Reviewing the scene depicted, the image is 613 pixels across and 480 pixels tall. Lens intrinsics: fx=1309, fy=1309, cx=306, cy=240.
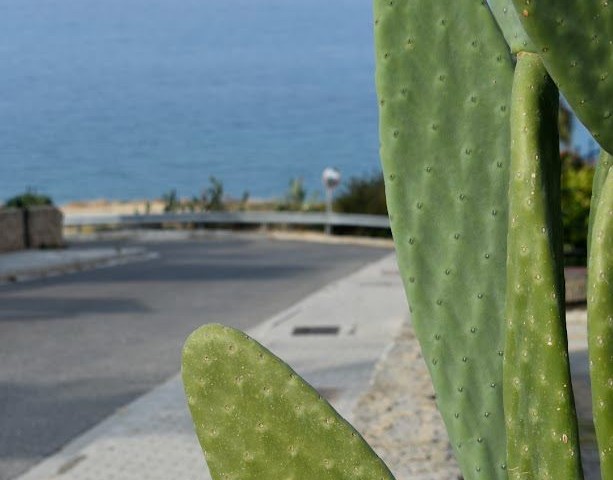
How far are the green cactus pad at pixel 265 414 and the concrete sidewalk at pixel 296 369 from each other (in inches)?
183

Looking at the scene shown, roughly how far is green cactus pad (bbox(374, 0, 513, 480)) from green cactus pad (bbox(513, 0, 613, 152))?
3.08 ft

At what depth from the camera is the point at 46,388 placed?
11.5m

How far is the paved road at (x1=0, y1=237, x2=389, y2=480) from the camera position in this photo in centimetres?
1030

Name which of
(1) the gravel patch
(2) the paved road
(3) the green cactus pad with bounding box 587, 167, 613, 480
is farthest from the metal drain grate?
(3) the green cactus pad with bounding box 587, 167, 613, 480

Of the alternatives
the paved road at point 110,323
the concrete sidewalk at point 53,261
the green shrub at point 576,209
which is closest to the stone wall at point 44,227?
Answer: the concrete sidewalk at point 53,261

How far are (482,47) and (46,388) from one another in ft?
28.2

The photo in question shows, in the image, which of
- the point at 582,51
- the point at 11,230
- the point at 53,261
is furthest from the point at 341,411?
the point at 11,230

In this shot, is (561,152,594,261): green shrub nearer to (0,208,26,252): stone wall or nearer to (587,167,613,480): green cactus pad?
(587,167,613,480): green cactus pad

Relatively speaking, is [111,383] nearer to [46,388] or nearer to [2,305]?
[46,388]

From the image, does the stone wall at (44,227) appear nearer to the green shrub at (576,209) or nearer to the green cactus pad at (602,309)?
the green shrub at (576,209)

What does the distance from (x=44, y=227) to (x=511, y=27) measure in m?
30.2

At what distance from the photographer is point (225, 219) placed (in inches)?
1620

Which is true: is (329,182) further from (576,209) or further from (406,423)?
(406,423)

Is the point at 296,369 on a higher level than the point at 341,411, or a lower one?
lower
